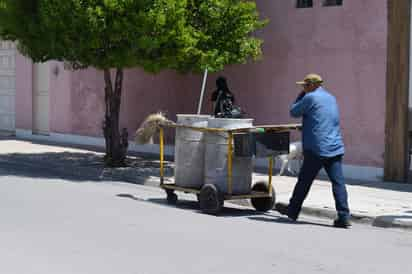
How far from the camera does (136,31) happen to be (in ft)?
44.8

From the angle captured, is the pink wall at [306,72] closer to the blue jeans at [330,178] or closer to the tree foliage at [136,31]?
the tree foliage at [136,31]

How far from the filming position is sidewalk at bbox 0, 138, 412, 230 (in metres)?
10.8

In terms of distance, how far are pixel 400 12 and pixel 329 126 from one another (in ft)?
15.4

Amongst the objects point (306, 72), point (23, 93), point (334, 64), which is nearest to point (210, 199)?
point (334, 64)

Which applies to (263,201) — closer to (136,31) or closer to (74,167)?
(136,31)

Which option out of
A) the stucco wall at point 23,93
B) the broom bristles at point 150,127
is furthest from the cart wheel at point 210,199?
the stucco wall at point 23,93

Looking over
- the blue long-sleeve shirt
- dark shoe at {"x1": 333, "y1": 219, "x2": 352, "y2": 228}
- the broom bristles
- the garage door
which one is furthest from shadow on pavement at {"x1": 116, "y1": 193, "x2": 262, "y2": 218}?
the garage door

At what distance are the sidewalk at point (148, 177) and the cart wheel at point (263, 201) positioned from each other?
51cm

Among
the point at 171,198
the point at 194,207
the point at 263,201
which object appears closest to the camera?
the point at 263,201

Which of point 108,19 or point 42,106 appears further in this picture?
point 42,106

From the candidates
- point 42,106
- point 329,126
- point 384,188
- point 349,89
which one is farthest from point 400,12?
point 42,106

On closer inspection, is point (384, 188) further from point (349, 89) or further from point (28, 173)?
point (28, 173)

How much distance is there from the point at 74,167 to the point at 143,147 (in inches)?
143

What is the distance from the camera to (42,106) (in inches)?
893
